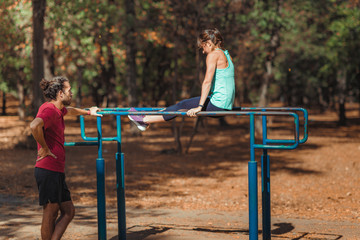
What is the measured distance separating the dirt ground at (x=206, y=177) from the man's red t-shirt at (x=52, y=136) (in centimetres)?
427

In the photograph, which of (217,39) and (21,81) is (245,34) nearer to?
(217,39)

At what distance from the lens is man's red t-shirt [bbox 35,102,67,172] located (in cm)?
457

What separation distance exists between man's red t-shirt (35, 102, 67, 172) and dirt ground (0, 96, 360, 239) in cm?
427

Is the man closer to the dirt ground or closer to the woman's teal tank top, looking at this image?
the woman's teal tank top

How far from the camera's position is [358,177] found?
12.7m

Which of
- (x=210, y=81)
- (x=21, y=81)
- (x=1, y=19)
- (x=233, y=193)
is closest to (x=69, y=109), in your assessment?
(x=210, y=81)

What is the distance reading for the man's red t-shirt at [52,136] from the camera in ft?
15.0

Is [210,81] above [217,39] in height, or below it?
below

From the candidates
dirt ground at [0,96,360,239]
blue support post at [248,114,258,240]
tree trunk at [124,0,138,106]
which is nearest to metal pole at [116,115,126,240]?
blue support post at [248,114,258,240]

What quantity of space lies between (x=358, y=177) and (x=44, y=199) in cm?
968

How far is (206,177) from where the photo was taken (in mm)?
12812

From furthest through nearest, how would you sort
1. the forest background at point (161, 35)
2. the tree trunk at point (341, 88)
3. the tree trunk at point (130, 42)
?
1. the tree trunk at point (341, 88)
2. the tree trunk at point (130, 42)
3. the forest background at point (161, 35)

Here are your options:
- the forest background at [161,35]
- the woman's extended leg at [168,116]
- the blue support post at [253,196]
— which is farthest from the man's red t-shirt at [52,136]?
the forest background at [161,35]

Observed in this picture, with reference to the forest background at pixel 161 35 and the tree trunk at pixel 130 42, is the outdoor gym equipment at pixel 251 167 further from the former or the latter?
the tree trunk at pixel 130 42
